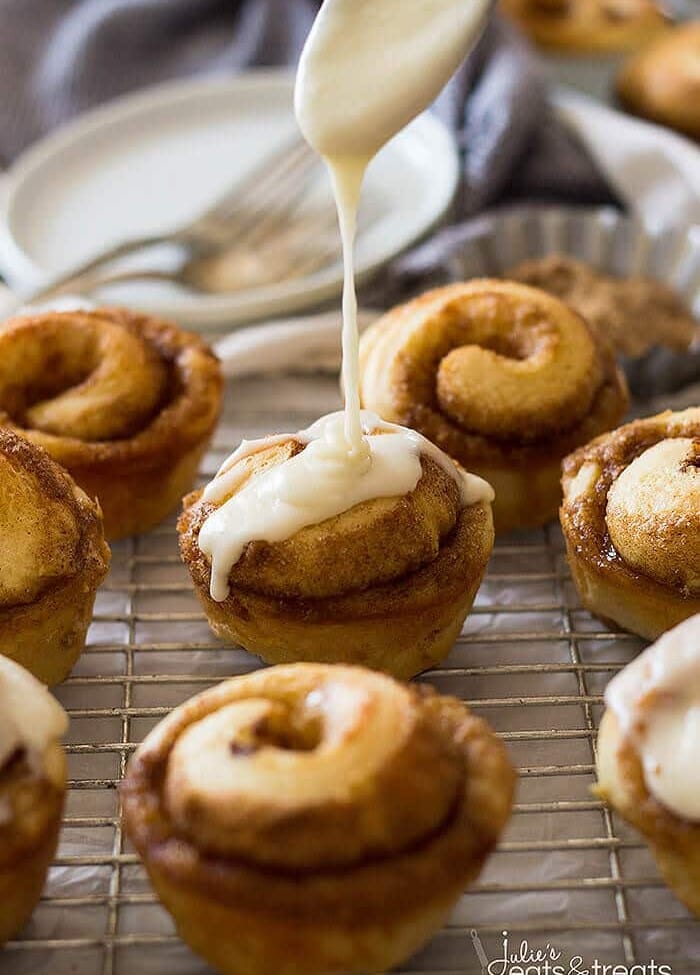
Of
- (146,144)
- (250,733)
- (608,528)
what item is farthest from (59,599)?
(146,144)

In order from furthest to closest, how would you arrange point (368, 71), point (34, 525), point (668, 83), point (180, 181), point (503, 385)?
1. point (668, 83)
2. point (180, 181)
3. point (503, 385)
4. point (34, 525)
5. point (368, 71)

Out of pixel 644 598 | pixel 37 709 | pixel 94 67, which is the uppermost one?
pixel 94 67

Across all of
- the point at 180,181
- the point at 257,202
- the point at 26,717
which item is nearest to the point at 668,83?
the point at 257,202

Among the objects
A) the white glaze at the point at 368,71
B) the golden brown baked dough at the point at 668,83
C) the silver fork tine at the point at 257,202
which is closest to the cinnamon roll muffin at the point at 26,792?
the white glaze at the point at 368,71

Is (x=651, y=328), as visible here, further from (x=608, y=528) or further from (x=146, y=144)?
(x=146, y=144)

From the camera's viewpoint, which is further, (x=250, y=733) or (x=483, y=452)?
(x=483, y=452)

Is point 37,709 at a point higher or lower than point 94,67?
lower

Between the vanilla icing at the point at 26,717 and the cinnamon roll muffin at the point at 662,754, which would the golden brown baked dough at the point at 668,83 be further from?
the vanilla icing at the point at 26,717

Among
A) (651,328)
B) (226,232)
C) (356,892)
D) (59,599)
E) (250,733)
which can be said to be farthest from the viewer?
(226,232)

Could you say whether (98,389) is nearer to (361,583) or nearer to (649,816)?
(361,583)
